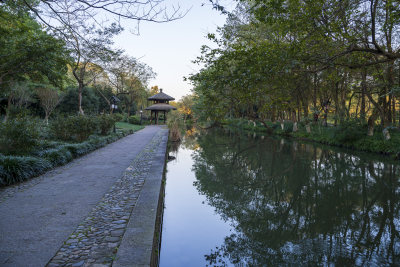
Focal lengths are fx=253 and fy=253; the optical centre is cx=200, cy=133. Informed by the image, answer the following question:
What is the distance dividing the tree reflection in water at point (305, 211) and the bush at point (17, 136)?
4.85 m

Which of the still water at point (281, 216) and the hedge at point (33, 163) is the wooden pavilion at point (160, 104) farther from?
the still water at point (281, 216)

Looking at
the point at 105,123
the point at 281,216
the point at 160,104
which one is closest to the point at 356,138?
the point at 281,216

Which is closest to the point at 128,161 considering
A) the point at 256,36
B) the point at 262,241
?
the point at 262,241

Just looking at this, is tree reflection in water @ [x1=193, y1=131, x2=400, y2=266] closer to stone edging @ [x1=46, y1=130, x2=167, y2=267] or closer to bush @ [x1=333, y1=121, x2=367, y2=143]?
stone edging @ [x1=46, y1=130, x2=167, y2=267]

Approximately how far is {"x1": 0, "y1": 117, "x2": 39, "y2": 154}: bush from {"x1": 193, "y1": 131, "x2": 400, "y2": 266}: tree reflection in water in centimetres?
485

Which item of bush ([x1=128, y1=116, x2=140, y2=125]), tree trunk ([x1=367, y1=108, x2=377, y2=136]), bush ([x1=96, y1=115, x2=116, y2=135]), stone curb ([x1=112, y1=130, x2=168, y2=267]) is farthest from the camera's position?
bush ([x1=128, y1=116, x2=140, y2=125])

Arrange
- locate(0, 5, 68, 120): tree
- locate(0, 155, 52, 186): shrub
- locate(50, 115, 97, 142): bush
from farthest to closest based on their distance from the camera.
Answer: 1. locate(50, 115, 97, 142): bush
2. locate(0, 5, 68, 120): tree
3. locate(0, 155, 52, 186): shrub

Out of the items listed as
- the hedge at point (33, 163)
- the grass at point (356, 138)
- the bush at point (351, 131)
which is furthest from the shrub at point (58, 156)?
the bush at point (351, 131)

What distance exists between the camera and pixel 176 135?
17.6m

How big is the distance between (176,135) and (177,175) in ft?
30.7

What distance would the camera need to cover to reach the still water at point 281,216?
3453 millimetres

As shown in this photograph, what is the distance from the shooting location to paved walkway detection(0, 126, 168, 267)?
2570mm

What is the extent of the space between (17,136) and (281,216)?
6.89 meters

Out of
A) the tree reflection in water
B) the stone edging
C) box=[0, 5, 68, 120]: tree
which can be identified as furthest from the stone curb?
box=[0, 5, 68, 120]: tree
